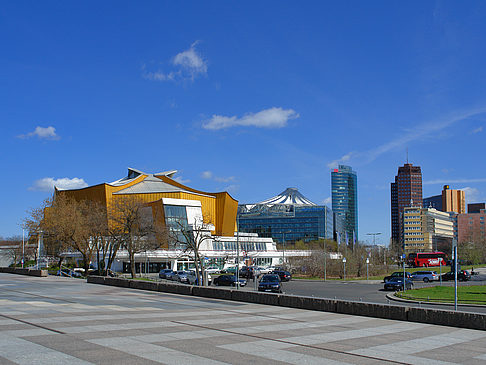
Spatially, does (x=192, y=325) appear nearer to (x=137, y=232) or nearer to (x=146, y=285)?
(x=146, y=285)

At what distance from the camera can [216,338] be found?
A: 15.2 m

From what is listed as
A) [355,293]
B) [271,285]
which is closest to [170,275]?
[271,285]

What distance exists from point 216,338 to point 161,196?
90.9 metres

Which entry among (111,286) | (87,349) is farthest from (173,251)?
(87,349)

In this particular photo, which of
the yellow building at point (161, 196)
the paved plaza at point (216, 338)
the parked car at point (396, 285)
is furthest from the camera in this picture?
the yellow building at point (161, 196)

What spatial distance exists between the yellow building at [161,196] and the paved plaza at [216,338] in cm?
7758

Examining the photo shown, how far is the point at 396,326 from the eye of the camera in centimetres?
1961

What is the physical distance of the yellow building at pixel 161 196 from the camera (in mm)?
104312

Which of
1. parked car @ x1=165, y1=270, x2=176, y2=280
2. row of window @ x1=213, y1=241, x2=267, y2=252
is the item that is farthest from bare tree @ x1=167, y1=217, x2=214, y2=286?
row of window @ x1=213, y1=241, x2=267, y2=252

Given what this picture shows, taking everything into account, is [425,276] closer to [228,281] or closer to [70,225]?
[228,281]

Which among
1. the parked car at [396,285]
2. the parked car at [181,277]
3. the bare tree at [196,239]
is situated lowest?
the parked car at [181,277]

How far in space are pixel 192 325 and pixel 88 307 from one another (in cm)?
820

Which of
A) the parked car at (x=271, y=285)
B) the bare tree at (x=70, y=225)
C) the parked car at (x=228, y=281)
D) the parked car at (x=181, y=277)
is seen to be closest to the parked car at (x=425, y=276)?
the parked car at (x=228, y=281)

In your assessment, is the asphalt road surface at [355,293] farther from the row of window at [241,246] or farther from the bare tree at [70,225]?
the row of window at [241,246]
